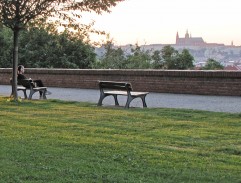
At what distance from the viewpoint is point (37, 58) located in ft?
100.0

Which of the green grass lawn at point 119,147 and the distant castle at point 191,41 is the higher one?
the distant castle at point 191,41

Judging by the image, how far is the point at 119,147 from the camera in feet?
24.1

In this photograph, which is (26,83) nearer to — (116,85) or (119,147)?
(116,85)

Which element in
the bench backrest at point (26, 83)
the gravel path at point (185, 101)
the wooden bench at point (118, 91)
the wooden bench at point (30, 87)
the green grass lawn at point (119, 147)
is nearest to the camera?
the green grass lawn at point (119, 147)

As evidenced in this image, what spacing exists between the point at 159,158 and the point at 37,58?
2451 cm

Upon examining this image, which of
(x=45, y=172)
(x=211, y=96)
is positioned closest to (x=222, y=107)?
(x=211, y=96)

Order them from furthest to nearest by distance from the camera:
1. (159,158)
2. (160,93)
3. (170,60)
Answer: (170,60), (160,93), (159,158)

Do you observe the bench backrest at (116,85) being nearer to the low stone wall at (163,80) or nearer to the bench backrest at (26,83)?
the bench backrest at (26,83)

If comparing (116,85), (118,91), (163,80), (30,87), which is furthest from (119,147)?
(163,80)

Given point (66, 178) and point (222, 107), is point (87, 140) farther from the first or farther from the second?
point (222, 107)

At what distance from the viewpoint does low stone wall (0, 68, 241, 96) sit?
17297 mm

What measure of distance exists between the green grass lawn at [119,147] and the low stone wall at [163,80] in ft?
19.2

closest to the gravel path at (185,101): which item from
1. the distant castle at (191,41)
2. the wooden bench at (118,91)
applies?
the wooden bench at (118,91)

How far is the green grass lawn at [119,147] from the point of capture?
19.1 ft
